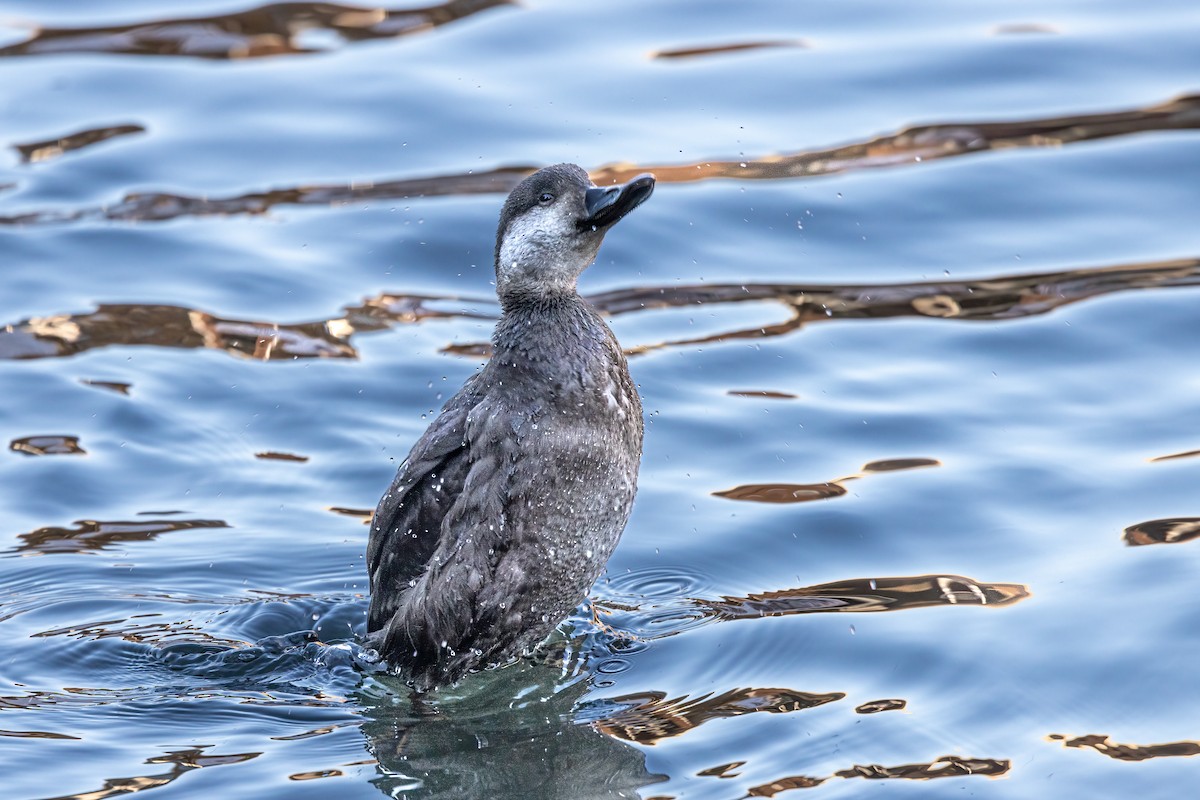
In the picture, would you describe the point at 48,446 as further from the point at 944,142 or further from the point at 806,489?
the point at 944,142

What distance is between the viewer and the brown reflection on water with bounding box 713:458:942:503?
26.8ft

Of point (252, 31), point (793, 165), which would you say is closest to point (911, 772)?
point (793, 165)

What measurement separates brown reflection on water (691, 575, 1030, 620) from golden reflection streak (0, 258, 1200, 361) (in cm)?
260

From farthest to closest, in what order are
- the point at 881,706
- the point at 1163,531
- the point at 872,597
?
the point at 1163,531 → the point at 872,597 → the point at 881,706

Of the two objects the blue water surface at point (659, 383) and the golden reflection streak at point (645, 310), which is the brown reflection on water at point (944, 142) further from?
the golden reflection streak at point (645, 310)

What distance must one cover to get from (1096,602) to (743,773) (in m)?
1.91

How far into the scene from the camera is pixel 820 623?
714 centimetres

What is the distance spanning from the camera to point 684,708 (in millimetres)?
6562

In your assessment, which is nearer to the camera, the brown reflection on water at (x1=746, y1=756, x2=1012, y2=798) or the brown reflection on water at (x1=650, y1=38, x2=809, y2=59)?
the brown reflection on water at (x1=746, y1=756, x2=1012, y2=798)

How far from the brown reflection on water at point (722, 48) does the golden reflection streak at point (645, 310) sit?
306 centimetres

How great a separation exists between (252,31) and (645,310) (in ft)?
16.9

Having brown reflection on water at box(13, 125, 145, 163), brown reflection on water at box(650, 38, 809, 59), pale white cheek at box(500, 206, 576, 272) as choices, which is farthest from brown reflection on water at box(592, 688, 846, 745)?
brown reflection on water at box(13, 125, 145, 163)

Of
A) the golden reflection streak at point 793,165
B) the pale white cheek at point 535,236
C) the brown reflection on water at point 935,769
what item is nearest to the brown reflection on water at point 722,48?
the golden reflection streak at point 793,165

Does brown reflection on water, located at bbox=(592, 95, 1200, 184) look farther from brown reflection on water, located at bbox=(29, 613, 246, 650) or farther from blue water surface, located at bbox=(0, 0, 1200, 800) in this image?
brown reflection on water, located at bbox=(29, 613, 246, 650)
